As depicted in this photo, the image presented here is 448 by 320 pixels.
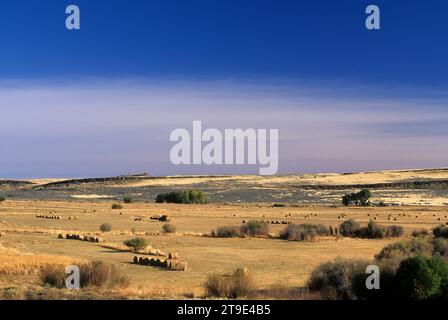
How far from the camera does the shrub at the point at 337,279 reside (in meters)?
20.3

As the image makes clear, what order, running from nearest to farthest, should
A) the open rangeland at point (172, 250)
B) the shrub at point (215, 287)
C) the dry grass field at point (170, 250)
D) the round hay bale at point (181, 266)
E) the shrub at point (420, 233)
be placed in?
1. the shrub at point (215, 287)
2. the dry grass field at point (170, 250)
3. the open rangeland at point (172, 250)
4. the round hay bale at point (181, 266)
5. the shrub at point (420, 233)

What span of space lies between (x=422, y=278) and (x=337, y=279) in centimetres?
305

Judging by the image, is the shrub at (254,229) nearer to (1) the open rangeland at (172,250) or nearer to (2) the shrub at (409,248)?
(1) the open rangeland at (172,250)

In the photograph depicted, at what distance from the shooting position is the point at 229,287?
20.1m

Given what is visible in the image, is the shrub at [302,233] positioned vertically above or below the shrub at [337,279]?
below

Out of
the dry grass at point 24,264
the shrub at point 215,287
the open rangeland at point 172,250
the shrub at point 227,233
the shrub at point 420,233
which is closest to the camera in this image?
the shrub at point 215,287

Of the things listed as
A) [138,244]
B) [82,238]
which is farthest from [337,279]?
[82,238]

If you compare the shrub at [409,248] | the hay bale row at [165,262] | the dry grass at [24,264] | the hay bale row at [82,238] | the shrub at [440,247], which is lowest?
the hay bale row at [82,238]

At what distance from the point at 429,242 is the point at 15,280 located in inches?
757

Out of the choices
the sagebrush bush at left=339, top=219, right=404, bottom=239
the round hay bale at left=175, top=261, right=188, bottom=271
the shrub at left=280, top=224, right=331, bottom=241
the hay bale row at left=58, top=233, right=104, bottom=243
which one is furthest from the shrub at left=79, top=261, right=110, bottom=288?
the sagebrush bush at left=339, top=219, right=404, bottom=239

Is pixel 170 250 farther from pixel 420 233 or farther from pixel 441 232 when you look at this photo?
pixel 420 233

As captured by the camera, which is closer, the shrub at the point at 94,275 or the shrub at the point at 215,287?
the shrub at the point at 215,287

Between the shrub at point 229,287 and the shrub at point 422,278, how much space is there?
14.6ft

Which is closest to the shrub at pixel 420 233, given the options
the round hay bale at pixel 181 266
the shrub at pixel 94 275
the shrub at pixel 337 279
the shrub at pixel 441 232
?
the shrub at pixel 441 232
